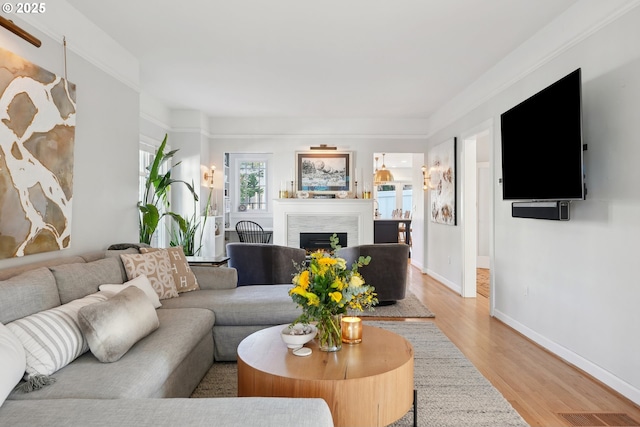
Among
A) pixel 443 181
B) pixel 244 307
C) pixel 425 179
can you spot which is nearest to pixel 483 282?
pixel 443 181

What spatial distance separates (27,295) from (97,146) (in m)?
1.92

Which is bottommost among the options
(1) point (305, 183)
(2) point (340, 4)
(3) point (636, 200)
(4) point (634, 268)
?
(4) point (634, 268)

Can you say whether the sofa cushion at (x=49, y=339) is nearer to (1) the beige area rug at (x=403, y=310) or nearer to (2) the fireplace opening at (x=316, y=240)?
(1) the beige area rug at (x=403, y=310)

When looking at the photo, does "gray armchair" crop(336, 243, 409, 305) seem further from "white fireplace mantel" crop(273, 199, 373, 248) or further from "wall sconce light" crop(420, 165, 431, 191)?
"wall sconce light" crop(420, 165, 431, 191)

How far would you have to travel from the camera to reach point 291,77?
491 cm

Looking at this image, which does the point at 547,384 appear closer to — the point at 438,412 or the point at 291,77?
the point at 438,412

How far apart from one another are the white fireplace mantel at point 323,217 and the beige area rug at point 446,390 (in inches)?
148

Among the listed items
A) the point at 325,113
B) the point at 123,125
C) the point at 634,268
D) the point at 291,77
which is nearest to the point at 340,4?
the point at 291,77

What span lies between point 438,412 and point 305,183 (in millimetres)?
5333

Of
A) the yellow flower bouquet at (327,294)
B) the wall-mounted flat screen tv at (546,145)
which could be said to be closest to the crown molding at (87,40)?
the yellow flower bouquet at (327,294)

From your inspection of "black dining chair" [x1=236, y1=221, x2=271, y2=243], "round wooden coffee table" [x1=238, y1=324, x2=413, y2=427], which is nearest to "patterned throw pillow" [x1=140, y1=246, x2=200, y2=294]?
"round wooden coffee table" [x1=238, y1=324, x2=413, y2=427]

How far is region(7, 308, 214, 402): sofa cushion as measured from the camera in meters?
1.68

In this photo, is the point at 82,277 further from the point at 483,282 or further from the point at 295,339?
the point at 483,282

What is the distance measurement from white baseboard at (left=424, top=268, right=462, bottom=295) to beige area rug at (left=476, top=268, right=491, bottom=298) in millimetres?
348
